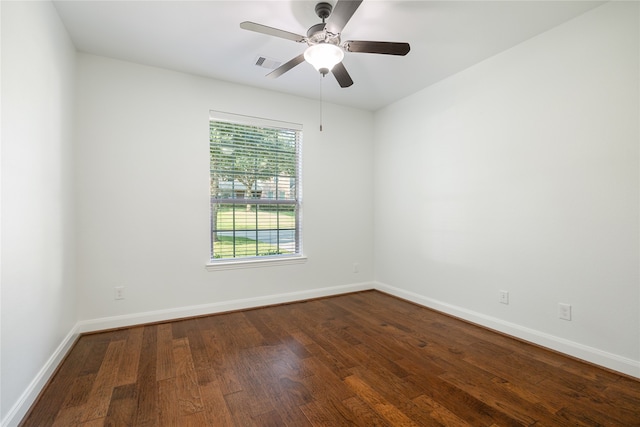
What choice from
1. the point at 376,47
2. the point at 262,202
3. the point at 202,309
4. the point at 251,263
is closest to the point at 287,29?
the point at 376,47

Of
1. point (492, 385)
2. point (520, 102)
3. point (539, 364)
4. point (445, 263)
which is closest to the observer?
point (492, 385)

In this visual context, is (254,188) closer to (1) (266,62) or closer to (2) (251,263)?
(2) (251,263)

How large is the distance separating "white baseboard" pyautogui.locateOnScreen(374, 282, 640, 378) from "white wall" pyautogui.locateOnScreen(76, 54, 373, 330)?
160 cm

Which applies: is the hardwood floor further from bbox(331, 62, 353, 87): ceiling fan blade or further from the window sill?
bbox(331, 62, 353, 87): ceiling fan blade

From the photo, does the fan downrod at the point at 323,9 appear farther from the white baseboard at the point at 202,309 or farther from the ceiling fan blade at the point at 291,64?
the white baseboard at the point at 202,309

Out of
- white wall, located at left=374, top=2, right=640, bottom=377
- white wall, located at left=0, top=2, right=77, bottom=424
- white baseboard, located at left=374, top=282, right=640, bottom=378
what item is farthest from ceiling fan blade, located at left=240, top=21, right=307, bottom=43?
white baseboard, located at left=374, top=282, right=640, bottom=378

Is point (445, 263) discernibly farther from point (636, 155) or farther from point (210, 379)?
point (210, 379)

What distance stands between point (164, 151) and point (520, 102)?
3.42m

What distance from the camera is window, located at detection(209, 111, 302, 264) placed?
11.3 ft

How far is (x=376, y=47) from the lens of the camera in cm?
202

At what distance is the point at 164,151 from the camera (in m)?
3.11

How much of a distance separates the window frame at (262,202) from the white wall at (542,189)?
4.79ft

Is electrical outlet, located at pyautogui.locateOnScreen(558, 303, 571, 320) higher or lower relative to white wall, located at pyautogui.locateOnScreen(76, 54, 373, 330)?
lower

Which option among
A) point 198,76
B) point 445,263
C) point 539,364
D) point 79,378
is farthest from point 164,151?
point 539,364
